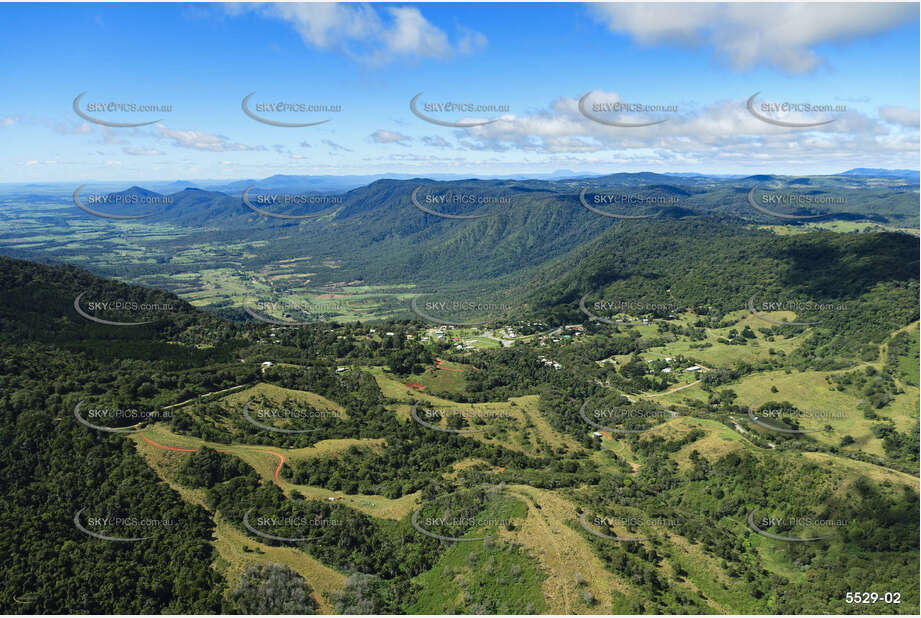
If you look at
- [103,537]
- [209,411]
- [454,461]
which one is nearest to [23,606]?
[103,537]

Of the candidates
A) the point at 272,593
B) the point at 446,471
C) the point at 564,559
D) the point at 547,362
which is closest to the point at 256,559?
the point at 272,593

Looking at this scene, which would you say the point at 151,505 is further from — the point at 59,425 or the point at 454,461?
the point at 454,461

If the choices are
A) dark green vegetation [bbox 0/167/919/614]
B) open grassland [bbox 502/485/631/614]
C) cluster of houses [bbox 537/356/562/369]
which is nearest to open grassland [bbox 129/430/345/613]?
dark green vegetation [bbox 0/167/919/614]

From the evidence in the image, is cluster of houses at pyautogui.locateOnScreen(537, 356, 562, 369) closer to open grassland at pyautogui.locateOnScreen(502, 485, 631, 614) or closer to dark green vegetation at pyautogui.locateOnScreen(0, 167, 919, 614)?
dark green vegetation at pyautogui.locateOnScreen(0, 167, 919, 614)

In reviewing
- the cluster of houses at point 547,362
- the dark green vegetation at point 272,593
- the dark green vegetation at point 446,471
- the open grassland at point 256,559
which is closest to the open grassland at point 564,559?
the dark green vegetation at point 446,471

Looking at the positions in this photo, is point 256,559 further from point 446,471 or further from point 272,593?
point 446,471

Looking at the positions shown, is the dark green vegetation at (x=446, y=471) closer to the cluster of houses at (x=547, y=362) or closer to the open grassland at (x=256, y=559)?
the open grassland at (x=256, y=559)

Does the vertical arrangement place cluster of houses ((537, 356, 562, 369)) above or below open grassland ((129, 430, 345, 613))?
below

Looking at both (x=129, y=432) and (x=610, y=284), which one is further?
(x=610, y=284)
